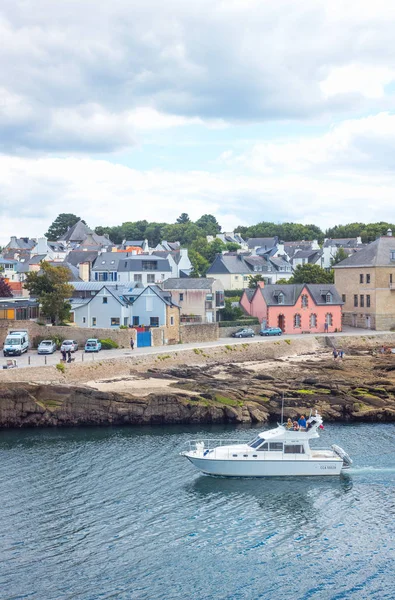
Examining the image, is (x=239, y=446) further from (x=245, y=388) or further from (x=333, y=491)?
(x=245, y=388)

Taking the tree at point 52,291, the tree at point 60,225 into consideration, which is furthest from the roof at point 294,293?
the tree at point 60,225

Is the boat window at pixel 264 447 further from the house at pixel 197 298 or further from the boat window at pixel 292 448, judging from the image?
the house at pixel 197 298

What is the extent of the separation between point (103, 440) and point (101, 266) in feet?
185

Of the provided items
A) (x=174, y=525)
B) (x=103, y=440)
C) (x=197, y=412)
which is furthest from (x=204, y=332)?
(x=174, y=525)

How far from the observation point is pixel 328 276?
9250cm

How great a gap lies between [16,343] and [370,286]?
136 ft

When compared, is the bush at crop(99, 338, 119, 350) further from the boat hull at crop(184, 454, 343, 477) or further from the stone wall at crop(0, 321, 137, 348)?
the boat hull at crop(184, 454, 343, 477)

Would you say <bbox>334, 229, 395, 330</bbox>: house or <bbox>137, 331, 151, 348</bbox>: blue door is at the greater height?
<bbox>334, 229, 395, 330</bbox>: house

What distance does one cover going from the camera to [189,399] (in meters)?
51.6

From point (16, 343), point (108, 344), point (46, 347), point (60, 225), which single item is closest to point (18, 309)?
point (16, 343)

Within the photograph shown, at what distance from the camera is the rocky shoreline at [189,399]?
49.6m

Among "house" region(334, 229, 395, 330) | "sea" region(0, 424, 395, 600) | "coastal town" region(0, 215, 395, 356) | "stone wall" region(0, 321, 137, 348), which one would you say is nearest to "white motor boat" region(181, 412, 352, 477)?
"sea" region(0, 424, 395, 600)

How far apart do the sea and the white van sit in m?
16.0

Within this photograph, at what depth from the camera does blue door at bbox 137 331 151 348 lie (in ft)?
220
